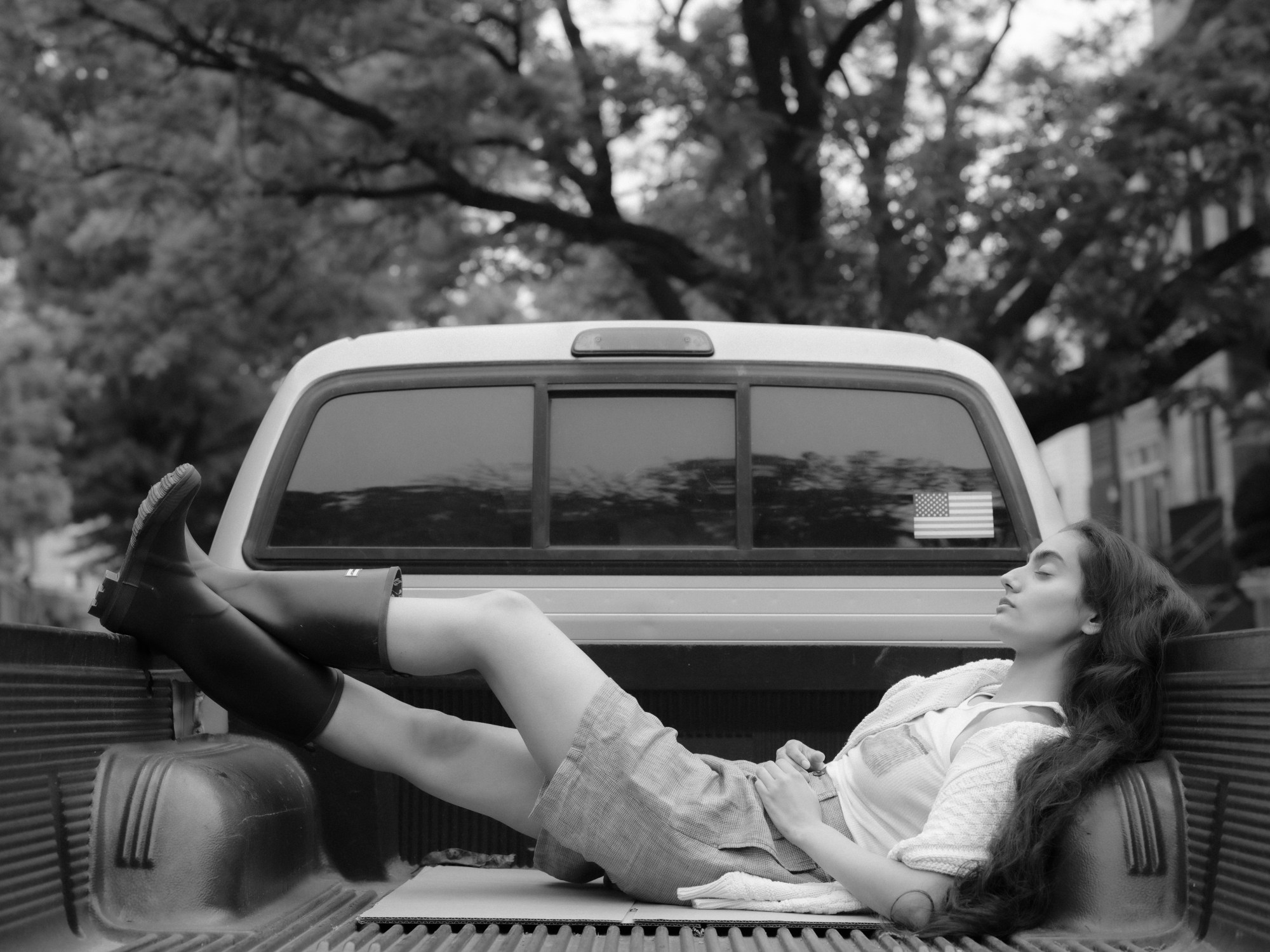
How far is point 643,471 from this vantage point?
386 centimetres

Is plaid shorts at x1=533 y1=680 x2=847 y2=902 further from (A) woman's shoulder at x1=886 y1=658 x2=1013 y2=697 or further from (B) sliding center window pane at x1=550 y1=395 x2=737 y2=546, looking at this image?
(B) sliding center window pane at x1=550 y1=395 x2=737 y2=546

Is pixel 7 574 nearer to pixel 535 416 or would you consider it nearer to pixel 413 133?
pixel 413 133

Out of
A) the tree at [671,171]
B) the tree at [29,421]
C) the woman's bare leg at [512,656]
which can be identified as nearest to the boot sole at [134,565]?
the woman's bare leg at [512,656]

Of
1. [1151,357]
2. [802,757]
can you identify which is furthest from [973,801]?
[1151,357]

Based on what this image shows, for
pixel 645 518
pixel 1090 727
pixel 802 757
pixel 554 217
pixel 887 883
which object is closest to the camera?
pixel 887 883

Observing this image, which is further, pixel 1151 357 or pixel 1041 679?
pixel 1151 357

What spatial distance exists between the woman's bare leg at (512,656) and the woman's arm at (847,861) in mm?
422

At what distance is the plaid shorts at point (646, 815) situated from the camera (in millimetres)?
3053

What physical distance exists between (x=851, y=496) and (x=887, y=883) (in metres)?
1.24

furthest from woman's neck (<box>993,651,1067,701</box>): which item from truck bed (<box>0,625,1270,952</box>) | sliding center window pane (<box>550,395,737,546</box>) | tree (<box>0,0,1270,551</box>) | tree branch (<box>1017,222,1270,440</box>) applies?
tree branch (<box>1017,222,1270,440</box>)

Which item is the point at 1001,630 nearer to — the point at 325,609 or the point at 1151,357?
the point at 325,609

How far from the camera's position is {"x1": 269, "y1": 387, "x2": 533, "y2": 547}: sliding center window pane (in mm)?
3811

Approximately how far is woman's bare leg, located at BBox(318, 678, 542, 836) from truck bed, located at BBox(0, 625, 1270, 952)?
A: 32 cm

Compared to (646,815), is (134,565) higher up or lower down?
higher up
